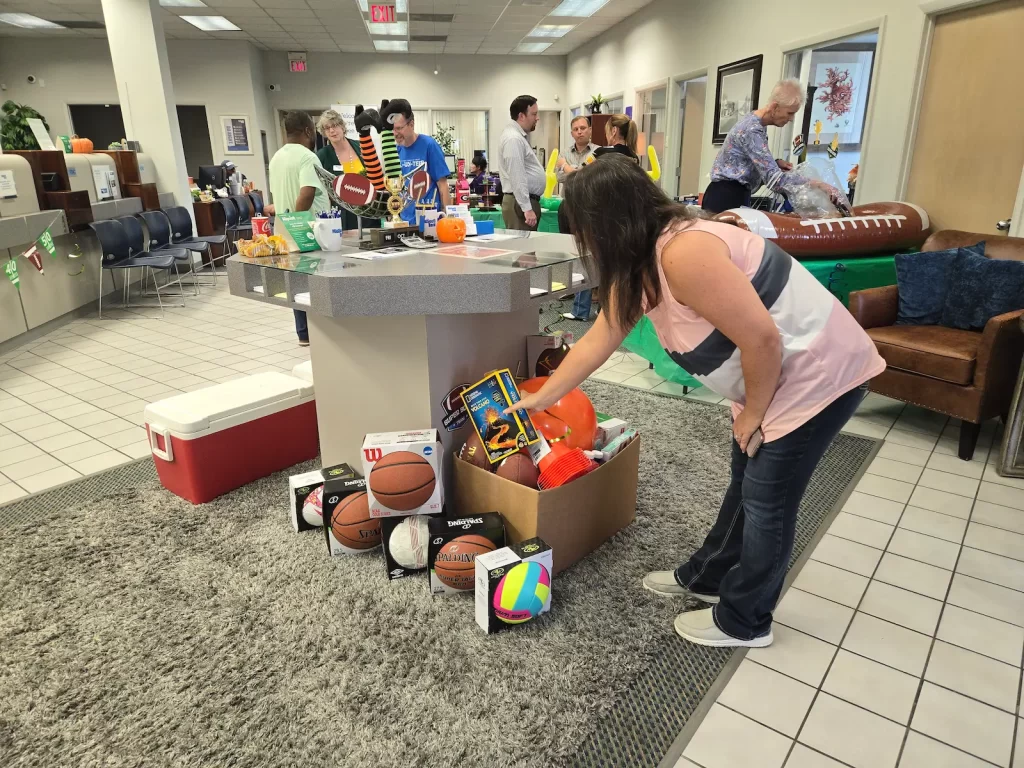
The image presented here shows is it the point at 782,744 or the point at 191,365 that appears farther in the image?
the point at 191,365

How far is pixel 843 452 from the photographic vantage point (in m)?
3.02

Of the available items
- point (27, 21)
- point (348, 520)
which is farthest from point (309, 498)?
point (27, 21)

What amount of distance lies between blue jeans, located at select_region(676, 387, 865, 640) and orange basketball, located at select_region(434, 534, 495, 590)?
2.13 feet

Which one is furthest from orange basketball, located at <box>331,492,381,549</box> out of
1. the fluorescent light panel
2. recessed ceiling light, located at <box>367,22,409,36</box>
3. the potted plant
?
the fluorescent light panel

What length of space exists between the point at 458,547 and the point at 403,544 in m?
0.21

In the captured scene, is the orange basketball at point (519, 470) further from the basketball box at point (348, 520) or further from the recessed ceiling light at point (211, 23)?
the recessed ceiling light at point (211, 23)

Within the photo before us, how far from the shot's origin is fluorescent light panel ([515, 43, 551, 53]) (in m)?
12.5

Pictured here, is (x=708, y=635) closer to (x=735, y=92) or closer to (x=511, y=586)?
(x=511, y=586)

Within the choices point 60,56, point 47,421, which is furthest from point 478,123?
point 47,421

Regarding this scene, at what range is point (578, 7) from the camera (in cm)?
977

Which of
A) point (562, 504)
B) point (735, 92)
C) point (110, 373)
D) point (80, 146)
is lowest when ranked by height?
point (110, 373)

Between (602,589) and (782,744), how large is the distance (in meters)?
0.66

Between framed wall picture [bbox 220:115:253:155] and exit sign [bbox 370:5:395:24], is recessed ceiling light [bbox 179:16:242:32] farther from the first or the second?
exit sign [bbox 370:5:395:24]

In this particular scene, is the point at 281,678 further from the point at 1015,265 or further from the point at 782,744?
the point at 1015,265
